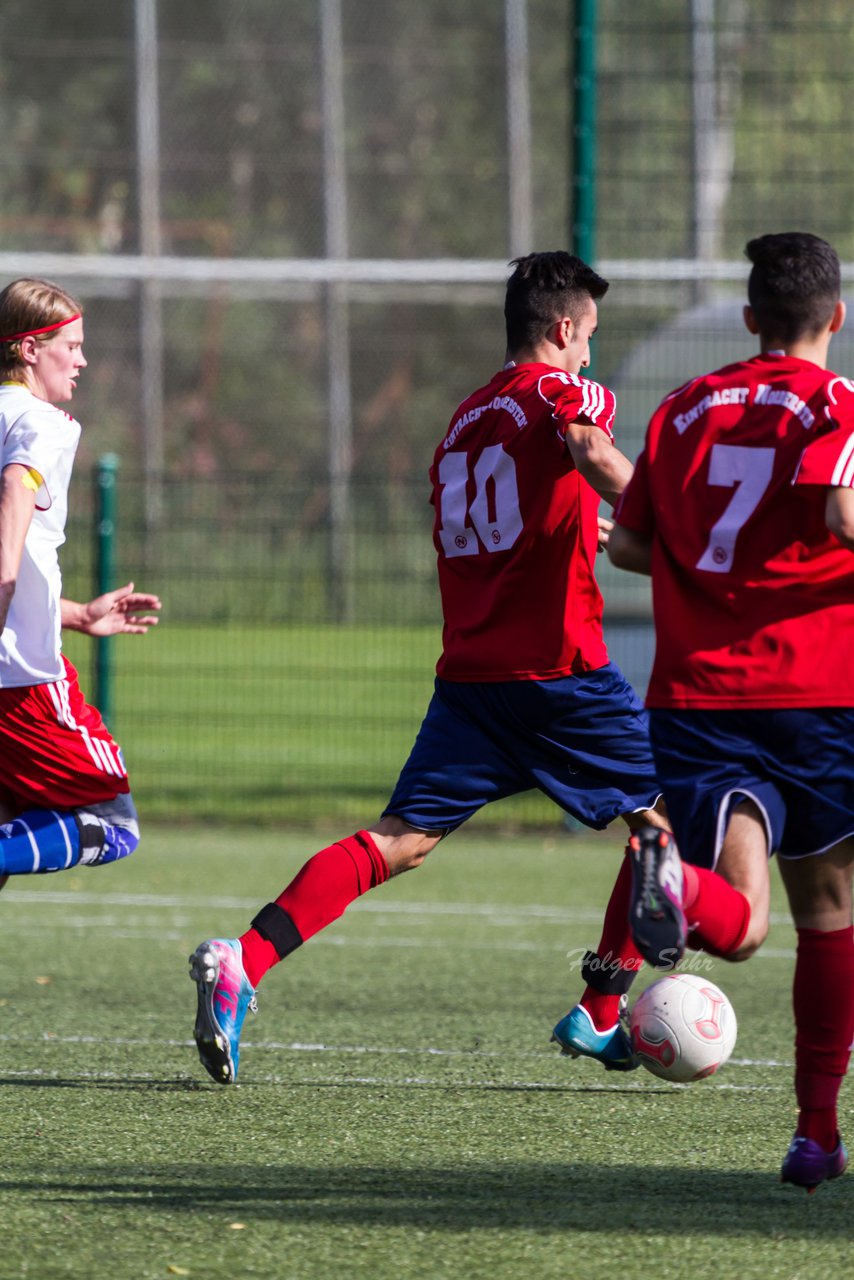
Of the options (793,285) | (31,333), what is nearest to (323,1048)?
(31,333)

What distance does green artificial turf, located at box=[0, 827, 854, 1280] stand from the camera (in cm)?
353

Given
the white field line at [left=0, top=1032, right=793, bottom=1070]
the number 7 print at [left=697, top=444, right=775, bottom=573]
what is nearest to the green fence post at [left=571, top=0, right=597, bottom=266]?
the white field line at [left=0, top=1032, right=793, bottom=1070]

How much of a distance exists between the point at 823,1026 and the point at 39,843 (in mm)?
2084

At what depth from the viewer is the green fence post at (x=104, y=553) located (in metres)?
11.3

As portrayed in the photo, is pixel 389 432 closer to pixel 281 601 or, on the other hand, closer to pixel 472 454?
pixel 281 601

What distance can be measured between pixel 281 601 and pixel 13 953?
267 inches

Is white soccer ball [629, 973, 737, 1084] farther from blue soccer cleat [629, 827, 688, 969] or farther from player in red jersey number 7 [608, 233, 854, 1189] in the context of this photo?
blue soccer cleat [629, 827, 688, 969]

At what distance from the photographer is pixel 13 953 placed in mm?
7273

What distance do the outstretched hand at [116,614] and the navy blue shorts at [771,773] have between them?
197 cm

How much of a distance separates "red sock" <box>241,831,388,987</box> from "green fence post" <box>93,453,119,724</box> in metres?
6.59

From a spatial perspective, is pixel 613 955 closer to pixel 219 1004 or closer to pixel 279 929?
pixel 279 929

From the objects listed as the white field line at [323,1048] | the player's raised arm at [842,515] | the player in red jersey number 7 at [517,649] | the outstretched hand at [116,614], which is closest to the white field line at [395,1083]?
the player in red jersey number 7 at [517,649]

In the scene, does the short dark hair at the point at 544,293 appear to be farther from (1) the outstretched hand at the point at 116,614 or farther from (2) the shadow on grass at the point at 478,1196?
(2) the shadow on grass at the point at 478,1196

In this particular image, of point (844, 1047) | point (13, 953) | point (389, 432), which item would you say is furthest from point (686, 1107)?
point (389, 432)
